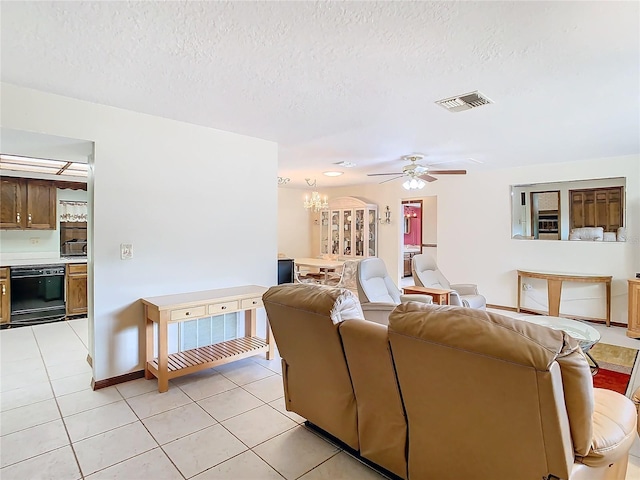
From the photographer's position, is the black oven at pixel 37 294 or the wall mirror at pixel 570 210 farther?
the wall mirror at pixel 570 210

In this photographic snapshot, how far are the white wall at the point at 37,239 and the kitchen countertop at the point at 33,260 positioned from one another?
88mm

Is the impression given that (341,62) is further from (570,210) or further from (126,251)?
(570,210)

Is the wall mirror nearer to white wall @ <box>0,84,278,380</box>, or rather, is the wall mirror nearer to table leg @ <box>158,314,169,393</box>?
white wall @ <box>0,84,278,380</box>

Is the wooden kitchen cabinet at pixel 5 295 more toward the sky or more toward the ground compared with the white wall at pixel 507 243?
more toward the ground

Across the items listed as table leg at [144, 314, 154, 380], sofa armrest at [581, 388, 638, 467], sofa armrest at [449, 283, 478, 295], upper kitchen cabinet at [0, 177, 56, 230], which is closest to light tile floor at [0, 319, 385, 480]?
table leg at [144, 314, 154, 380]

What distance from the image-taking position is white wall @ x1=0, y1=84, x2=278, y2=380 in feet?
9.50

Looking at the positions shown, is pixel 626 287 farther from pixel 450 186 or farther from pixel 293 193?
pixel 293 193

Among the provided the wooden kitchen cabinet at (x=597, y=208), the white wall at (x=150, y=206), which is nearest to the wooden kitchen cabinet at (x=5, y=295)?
the white wall at (x=150, y=206)

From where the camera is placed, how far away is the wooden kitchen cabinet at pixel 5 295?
464cm

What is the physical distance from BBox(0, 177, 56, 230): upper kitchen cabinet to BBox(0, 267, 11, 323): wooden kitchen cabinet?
69 cm

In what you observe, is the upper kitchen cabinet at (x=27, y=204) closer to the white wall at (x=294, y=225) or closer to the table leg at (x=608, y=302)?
the white wall at (x=294, y=225)

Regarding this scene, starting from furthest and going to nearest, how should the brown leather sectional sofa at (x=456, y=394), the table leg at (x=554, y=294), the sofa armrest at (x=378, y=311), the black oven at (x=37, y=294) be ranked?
the table leg at (x=554, y=294)
the black oven at (x=37, y=294)
the sofa armrest at (x=378, y=311)
the brown leather sectional sofa at (x=456, y=394)

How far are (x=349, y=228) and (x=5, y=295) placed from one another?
5874mm

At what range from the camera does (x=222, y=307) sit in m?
3.24
